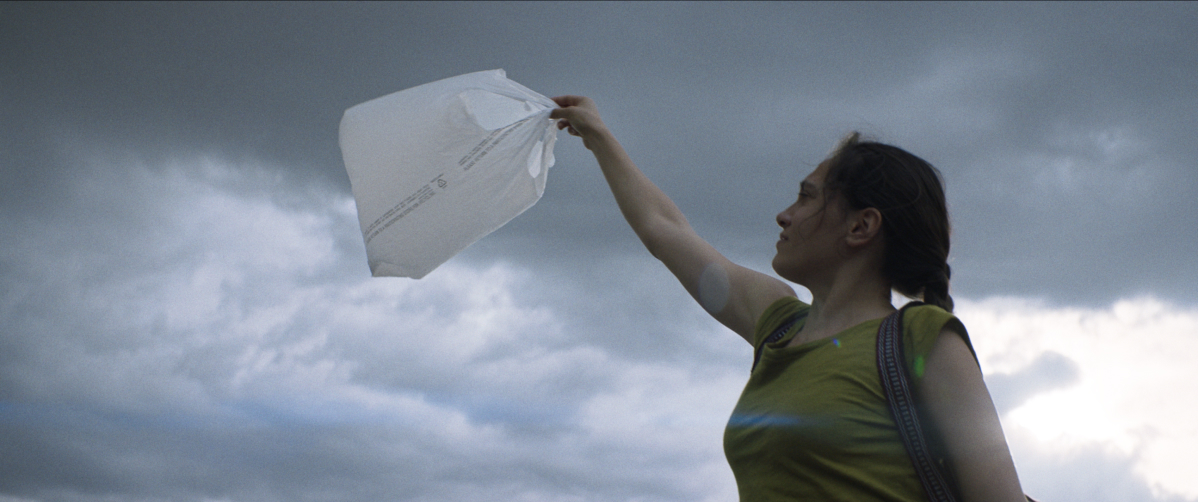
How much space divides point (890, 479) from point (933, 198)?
3.23 feet

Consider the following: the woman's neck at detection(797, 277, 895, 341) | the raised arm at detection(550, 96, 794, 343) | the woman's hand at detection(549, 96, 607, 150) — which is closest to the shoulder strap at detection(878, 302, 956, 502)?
the woman's neck at detection(797, 277, 895, 341)

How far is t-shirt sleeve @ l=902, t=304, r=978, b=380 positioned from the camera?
7.23 ft

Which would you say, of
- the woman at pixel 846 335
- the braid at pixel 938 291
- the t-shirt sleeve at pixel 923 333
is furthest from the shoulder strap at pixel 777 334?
the t-shirt sleeve at pixel 923 333

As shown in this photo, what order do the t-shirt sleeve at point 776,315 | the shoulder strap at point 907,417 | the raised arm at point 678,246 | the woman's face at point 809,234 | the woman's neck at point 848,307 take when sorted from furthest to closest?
the raised arm at point 678,246 < the t-shirt sleeve at point 776,315 < the woman's face at point 809,234 < the woman's neck at point 848,307 < the shoulder strap at point 907,417

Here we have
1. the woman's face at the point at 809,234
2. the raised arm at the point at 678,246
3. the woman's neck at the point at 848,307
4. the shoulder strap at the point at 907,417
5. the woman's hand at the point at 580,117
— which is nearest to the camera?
the shoulder strap at the point at 907,417

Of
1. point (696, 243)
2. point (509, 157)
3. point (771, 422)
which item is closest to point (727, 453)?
point (771, 422)

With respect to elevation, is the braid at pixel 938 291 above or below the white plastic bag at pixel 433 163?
below

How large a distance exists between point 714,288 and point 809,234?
538 mm

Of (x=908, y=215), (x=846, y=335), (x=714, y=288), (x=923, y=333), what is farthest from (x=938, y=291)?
(x=714, y=288)

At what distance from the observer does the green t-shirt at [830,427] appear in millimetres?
2217

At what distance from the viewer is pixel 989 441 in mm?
2131

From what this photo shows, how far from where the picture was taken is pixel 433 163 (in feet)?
12.6

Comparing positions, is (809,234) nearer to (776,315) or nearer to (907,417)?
(776,315)

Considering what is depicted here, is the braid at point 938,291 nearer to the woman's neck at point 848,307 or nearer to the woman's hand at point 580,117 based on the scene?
the woman's neck at point 848,307
